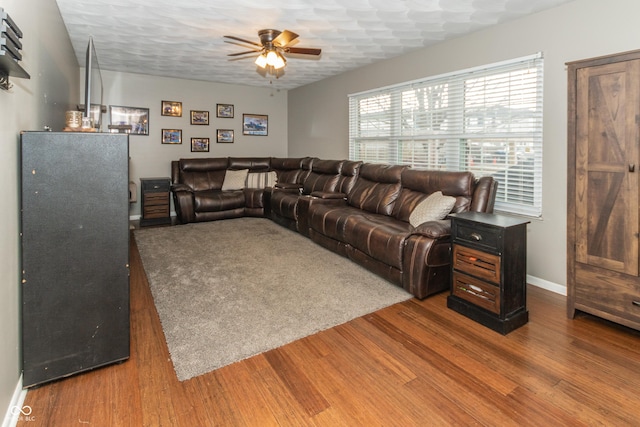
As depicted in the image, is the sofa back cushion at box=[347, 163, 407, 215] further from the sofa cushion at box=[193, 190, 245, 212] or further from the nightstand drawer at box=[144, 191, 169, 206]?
the nightstand drawer at box=[144, 191, 169, 206]

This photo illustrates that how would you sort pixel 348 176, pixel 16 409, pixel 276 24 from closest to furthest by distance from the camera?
pixel 16 409, pixel 276 24, pixel 348 176

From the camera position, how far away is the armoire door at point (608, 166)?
2.22m

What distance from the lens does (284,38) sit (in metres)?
3.46

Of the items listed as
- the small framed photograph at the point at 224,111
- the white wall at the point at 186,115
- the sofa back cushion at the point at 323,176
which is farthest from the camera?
the small framed photograph at the point at 224,111

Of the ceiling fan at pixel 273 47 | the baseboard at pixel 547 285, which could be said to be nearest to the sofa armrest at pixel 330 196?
the ceiling fan at pixel 273 47

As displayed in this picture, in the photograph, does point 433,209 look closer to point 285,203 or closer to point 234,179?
point 285,203

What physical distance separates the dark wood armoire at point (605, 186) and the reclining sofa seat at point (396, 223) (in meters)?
0.84

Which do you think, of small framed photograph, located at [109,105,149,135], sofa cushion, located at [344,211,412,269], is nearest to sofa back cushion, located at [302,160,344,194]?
sofa cushion, located at [344,211,412,269]

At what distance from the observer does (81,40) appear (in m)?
4.13

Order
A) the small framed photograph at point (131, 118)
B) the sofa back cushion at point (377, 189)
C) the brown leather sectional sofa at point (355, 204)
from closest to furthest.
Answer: the brown leather sectional sofa at point (355, 204) → the sofa back cushion at point (377, 189) → the small framed photograph at point (131, 118)

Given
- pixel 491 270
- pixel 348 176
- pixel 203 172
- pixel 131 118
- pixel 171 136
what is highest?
pixel 131 118

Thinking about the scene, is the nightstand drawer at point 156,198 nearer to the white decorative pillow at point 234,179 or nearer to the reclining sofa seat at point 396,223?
the white decorative pillow at point 234,179

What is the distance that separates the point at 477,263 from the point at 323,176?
10.8 feet

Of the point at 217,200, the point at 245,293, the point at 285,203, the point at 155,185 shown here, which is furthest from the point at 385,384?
the point at 155,185
